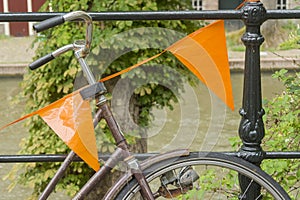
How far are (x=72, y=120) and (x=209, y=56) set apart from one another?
1.72 ft

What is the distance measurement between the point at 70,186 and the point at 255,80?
2.33 m

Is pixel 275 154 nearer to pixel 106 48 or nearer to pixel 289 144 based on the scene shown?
pixel 289 144

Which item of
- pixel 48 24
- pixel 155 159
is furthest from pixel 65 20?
pixel 155 159

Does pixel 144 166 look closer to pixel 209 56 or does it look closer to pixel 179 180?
pixel 179 180

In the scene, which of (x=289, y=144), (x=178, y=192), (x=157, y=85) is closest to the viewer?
(x=178, y=192)

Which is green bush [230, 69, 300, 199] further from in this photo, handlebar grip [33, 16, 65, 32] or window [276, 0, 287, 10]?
window [276, 0, 287, 10]

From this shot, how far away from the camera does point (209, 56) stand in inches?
90.6

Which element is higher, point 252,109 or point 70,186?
point 252,109

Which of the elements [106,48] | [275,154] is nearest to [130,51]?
[106,48]

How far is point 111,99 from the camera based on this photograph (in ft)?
13.6

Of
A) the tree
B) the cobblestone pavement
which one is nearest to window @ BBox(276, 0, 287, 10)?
the cobblestone pavement

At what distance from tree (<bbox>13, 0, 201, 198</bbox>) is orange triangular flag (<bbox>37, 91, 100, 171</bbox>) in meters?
Answer: 1.95

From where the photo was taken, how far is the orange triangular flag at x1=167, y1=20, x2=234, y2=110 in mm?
2279

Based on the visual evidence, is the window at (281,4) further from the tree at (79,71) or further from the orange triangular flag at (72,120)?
the orange triangular flag at (72,120)
